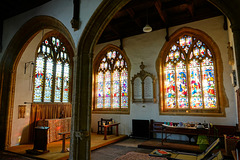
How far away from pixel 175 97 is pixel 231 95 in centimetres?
202

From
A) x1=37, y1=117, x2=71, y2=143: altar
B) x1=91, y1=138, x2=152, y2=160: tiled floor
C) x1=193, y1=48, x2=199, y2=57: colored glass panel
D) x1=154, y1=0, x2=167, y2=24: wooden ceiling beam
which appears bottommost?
x1=91, y1=138, x2=152, y2=160: tiled floor

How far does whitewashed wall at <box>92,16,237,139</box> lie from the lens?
639 cm

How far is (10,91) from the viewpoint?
6180 millimetres

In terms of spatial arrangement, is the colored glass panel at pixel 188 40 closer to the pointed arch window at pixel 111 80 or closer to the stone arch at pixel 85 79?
the pointed arch window at pixel 111 80

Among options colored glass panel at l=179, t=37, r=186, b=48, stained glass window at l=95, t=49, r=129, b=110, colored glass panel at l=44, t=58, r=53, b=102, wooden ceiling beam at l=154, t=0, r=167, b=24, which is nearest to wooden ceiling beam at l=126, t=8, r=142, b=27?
wooden ceiling beam at l=154, t=0, r=167, b=24

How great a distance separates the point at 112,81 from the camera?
29.8 feet

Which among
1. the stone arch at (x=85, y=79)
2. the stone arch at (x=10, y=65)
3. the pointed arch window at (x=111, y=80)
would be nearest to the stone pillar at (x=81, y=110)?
the stone arch at (x=85, y=79)

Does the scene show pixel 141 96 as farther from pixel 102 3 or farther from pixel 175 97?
pixel 102 3

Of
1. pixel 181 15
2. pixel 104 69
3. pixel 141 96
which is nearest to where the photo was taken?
pixel 181 15

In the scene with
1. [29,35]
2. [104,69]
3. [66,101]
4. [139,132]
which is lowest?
[139,132]

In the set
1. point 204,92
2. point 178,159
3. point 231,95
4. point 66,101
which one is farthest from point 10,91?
point 231,95

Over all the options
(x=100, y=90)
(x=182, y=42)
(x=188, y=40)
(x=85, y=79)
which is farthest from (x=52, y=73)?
(x=188, y=40)

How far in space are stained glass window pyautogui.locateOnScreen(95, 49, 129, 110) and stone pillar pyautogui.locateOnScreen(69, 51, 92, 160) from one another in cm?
430

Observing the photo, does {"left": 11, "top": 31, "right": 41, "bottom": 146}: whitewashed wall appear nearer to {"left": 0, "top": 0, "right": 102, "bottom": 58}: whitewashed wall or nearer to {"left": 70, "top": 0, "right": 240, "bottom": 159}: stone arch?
{"left": 0, "top": 0, "right": 102, "bottom": 58}: whitewashed wall
